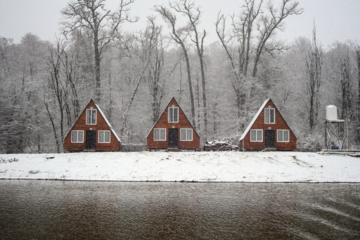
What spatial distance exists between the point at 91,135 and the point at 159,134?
7.02 m

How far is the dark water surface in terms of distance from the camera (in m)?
9.32

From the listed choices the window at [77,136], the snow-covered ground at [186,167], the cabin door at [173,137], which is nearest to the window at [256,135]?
the snow-covered ground at [186,167]

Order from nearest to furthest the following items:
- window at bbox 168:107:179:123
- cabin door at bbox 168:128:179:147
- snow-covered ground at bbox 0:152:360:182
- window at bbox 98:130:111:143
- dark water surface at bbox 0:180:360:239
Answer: dark water surface at bbox 0:180:360:239 < snow-covered ground at bbox 0:152:360:182 < window at bbox 98:130:111:143 < cabin door at bbox 168:128:179:147 < window at bbox 168:107:179:123

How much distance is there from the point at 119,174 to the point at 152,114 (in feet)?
63.3

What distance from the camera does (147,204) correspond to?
42.8ft

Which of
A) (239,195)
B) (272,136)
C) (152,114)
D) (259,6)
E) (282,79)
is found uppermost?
(259,6)

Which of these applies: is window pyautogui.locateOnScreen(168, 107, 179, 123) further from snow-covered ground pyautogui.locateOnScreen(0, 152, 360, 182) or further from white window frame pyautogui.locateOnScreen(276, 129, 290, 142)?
white window frame pyautogui.locateOnScreen(276, 129, 290, 142)

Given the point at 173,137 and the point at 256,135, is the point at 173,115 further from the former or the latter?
the point at 256,135

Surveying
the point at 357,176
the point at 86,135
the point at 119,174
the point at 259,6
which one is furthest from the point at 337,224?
the point at 259,6

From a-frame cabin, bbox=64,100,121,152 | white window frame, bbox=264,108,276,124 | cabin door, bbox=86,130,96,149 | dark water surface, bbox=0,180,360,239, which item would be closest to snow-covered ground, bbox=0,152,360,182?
dark water surface, bbox=0,180,360,239

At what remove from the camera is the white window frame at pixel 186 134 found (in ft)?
101

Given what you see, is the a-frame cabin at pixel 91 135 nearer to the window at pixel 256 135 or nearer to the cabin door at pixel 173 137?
the cabin door at pixel 173 137

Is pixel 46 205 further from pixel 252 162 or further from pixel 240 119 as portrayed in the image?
pixel 240 119

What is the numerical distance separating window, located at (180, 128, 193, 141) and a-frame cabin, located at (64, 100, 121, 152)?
653cm
